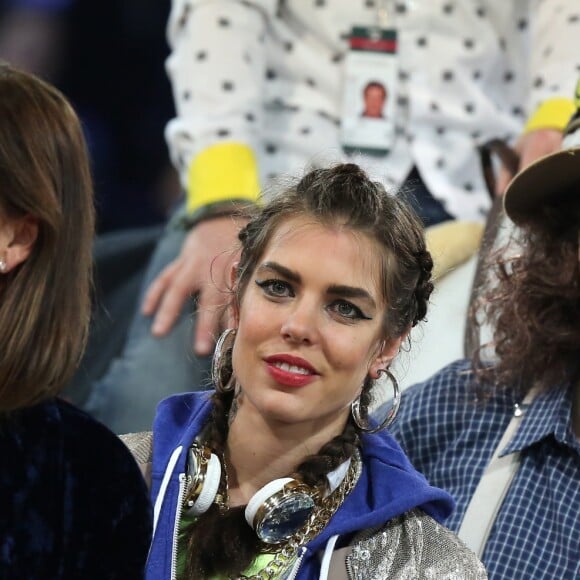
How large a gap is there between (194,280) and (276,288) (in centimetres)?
77

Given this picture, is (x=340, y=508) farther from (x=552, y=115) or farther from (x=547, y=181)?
(x=552, y=115)

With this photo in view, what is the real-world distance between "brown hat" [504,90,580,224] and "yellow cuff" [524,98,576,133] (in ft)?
1.03

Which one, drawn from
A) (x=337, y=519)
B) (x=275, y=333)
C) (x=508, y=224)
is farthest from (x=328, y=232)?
(x=508, y=224)

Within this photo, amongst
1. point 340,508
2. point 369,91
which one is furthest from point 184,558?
point 369,91

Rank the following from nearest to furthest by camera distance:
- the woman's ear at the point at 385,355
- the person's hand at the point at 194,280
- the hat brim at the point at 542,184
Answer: the woman's ear at the point at 385,355 → the hat brim at the point at 542,184 → the person's hand at the point at 194,280

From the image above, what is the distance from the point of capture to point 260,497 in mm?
1702

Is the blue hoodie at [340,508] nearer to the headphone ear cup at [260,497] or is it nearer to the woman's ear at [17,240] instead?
the headphone ear cup at [260,497]

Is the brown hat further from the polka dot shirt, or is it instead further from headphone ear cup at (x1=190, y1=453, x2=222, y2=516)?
headphone ear cup at (x1=190, y1=453, x2=222, y2=516)

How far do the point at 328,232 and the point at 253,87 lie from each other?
1014 millimetres

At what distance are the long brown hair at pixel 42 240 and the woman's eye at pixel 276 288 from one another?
→ 11.7 inches

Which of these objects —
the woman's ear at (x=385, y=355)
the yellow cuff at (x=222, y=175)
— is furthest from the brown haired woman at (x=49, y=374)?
the yellow cuff at (x=222, y=175)

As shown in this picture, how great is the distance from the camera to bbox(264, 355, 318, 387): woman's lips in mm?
1730

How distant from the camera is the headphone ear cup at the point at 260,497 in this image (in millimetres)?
1702

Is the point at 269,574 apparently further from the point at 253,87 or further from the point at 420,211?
the point at 253,87
